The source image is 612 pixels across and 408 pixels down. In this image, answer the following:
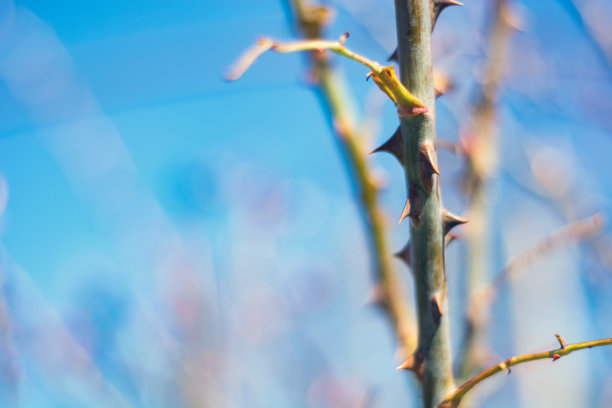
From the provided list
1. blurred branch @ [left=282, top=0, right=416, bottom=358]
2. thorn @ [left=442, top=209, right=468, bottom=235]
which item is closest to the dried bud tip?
thorn @ [left=442, top=209, right=468, bottom=235]

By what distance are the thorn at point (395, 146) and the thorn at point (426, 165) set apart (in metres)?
0.05

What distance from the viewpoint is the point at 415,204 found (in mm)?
813

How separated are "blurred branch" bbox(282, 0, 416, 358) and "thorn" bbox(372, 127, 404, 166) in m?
1.01

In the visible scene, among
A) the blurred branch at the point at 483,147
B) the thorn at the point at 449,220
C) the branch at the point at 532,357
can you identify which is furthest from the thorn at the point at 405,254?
the blurred branch at the point at 483,147

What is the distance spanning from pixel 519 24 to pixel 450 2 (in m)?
1.51

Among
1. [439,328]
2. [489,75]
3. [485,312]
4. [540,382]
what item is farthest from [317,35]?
[540,382]

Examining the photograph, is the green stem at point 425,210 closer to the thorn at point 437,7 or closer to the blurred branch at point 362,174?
the thorn at point 437,7

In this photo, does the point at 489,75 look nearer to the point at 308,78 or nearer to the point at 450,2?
the point at 308,78

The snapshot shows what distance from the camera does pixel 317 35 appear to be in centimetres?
187

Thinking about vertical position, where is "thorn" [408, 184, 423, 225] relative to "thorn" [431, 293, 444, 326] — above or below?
above

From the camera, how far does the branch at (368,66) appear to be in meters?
0.72

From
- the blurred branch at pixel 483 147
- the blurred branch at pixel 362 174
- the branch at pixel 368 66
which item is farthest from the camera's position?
the blurred branch at pixel 483 147

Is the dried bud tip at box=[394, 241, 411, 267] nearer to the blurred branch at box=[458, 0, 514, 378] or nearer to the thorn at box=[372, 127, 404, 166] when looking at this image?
the thorn at box=[372, 127, 404, 166]

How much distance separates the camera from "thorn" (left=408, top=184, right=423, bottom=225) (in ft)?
2.64
